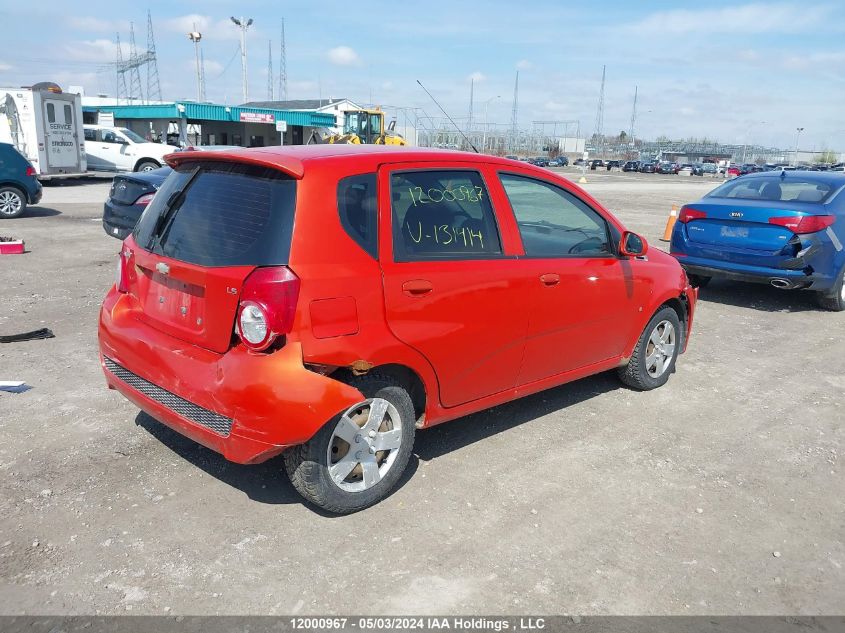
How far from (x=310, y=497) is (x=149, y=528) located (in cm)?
80

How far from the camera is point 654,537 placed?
346cm

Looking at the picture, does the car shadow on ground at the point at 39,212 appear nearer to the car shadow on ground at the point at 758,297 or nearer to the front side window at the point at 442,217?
the car shadow on ground at the point at 758,297

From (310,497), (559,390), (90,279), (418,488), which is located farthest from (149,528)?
(90,279)

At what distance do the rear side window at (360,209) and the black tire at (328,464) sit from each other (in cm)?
67

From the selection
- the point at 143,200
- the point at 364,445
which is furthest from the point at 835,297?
the point at 143,200

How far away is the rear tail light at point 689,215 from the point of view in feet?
27.8

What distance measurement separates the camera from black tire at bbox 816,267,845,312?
820cm

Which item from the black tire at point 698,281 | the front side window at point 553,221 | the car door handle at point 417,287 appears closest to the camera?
the car door handle at point 417,287

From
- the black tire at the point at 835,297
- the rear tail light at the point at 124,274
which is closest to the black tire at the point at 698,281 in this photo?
the black tire at the point at 835,297

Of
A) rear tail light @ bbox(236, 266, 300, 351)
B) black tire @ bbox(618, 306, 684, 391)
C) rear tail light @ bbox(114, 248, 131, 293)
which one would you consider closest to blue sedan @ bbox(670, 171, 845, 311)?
black tire @ bbox(618, 306, 684, 391)

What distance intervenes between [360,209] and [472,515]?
1.68 m

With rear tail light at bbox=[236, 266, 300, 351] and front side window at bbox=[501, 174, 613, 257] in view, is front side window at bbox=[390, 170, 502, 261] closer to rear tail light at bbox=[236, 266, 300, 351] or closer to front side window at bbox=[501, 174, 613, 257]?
front side window at bbox=[501, 174, 613, 257]

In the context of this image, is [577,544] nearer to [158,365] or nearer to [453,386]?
[453,386]

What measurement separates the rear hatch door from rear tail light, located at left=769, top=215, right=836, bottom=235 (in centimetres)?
656
